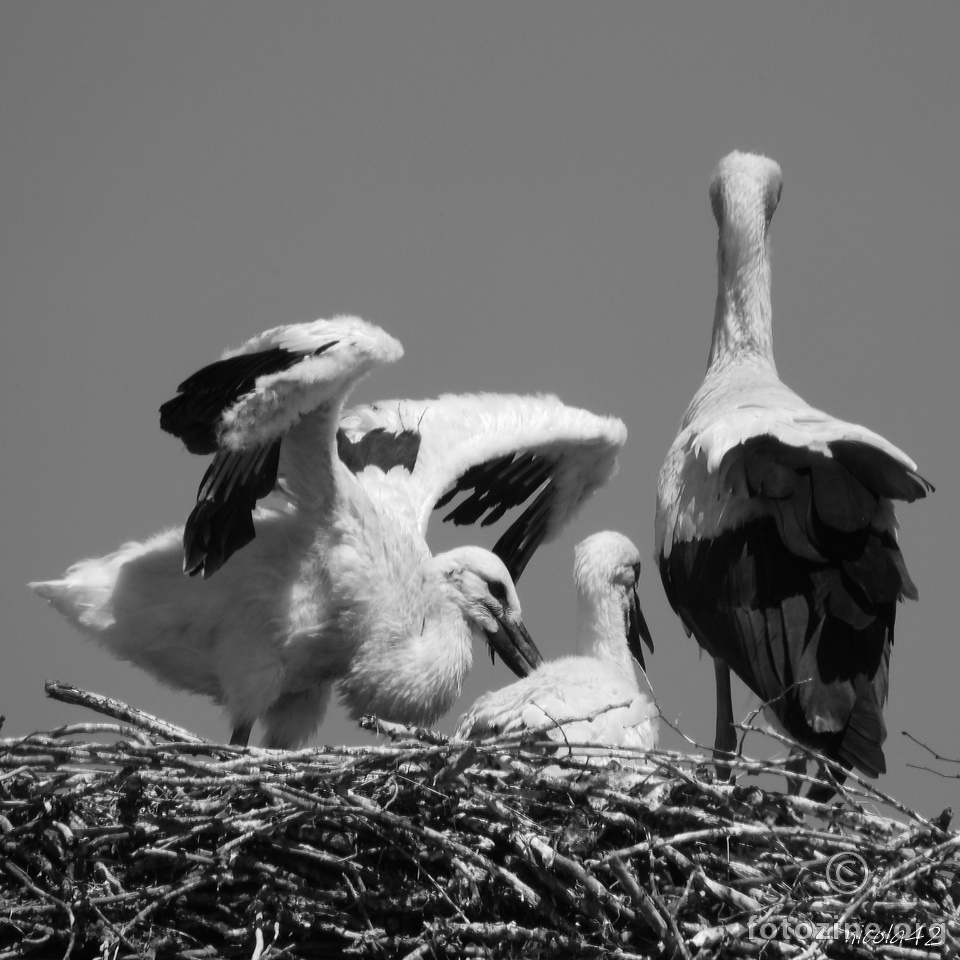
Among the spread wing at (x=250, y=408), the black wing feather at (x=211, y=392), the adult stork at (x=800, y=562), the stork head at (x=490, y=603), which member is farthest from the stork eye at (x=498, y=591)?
the black wing feather at (x=211, y=392)

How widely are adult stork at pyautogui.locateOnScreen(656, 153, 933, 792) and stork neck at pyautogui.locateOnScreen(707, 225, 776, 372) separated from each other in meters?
1.11

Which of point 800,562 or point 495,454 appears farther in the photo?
point 495,454

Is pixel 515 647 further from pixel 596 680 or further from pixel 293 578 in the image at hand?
pixel 596 680

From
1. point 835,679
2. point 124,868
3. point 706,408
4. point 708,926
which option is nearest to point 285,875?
point 124,868

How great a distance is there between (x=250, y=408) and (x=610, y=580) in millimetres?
1380

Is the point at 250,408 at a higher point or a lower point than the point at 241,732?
higher

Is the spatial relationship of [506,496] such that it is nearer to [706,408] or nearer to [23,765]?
[706,408]

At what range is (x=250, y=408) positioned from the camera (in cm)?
539

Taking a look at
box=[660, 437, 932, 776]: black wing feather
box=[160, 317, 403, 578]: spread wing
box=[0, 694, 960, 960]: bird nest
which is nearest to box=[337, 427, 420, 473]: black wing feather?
box=[160, 317, 403, 578]: spread wing

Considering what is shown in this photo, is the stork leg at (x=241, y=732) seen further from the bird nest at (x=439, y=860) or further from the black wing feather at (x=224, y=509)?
the bird nest at (x=439, y=860)

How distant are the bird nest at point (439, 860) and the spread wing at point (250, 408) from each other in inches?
54.7

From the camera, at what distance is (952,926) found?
3916 millimetres

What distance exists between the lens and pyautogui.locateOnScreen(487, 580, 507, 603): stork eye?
6.19 metres

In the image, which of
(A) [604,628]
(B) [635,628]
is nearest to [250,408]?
(A) [604,628]
